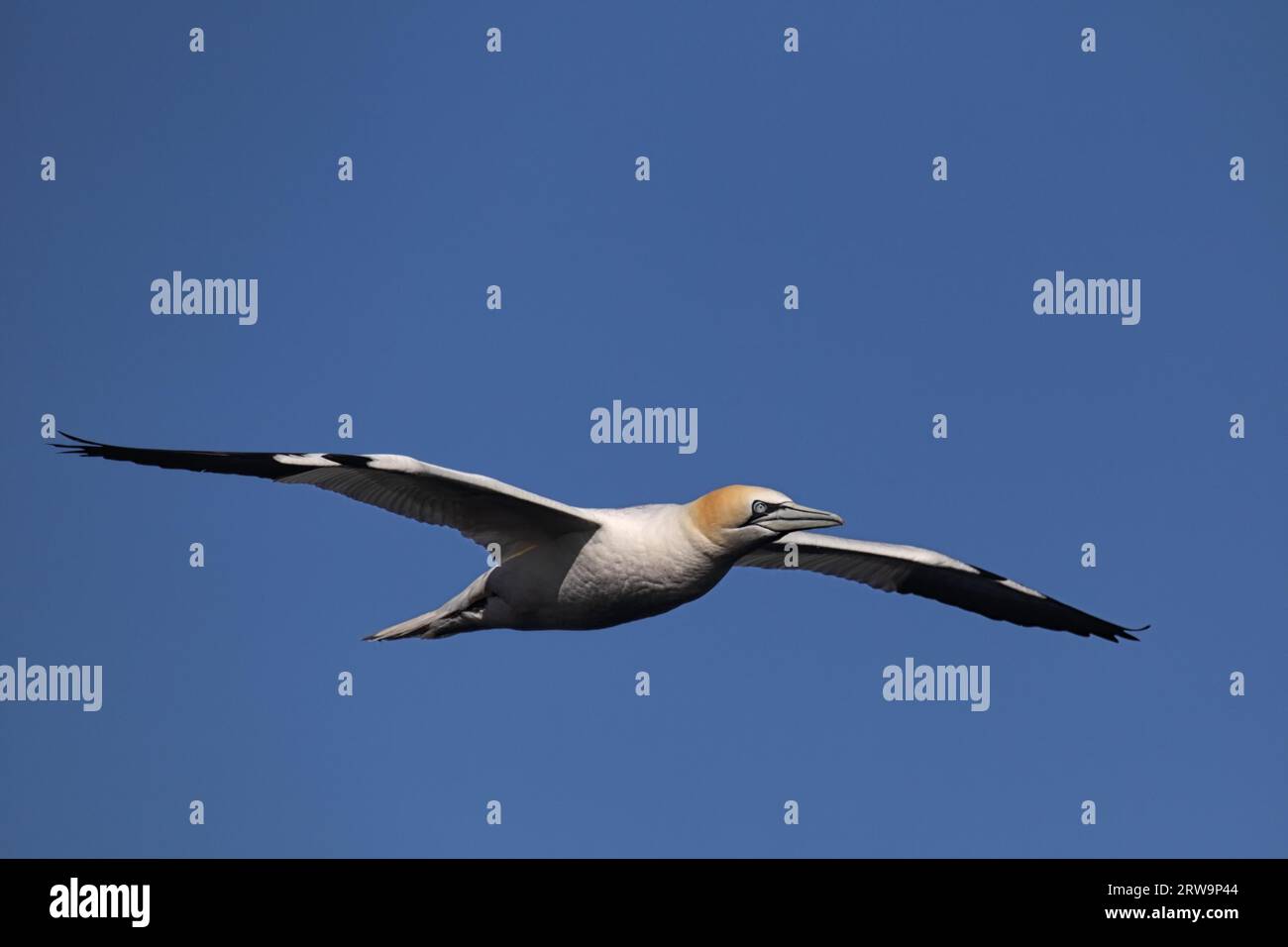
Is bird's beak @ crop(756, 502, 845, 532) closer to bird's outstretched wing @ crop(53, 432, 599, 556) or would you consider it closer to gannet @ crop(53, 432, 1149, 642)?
gannet @ crop(53, 432, 1149, 642)

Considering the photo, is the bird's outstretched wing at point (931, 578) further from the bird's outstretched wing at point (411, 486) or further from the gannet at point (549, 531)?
the bird's outstretched wing at point (411, 486)

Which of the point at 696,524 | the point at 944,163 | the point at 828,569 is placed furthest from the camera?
the point at 944,163

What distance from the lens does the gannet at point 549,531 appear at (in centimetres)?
2041

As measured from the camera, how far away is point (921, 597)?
85.4ft

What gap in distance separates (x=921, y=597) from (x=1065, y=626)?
6.60 feet

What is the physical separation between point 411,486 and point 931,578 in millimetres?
7673

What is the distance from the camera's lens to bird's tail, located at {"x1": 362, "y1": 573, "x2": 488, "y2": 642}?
22.3 meters

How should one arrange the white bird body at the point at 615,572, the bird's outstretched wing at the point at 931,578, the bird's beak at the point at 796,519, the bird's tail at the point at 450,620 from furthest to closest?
the bird's outstretched wing at the point at 931,578 < the bird's tail at the point at 450,620 < the white bird body at the point at 615,572 < the bird's beak at the point at 796,519

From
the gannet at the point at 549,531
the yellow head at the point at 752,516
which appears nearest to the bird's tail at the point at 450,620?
the gannet at the point at 549,531

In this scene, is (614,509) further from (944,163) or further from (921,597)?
(944,163)

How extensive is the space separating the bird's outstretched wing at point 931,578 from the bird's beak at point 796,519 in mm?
3345

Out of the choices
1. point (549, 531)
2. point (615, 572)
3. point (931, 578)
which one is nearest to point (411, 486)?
point (549, 531)

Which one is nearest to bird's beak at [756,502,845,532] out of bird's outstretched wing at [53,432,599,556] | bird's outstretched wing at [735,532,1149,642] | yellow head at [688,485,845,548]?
yellow head at [688,485,845,548]
